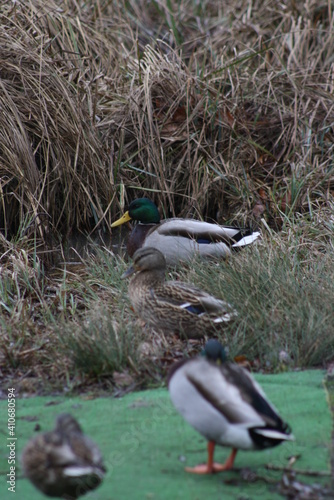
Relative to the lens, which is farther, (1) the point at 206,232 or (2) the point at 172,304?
(1) the point at 206,232

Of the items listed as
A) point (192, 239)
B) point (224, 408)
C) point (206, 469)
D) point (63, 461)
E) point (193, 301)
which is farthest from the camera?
point (192, 239)

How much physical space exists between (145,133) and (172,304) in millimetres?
3500

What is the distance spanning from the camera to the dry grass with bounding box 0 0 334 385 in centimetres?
686

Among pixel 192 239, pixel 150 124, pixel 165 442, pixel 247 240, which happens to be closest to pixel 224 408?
pixel 165 442

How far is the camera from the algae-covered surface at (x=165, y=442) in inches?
111

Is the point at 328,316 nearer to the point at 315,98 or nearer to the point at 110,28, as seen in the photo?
the point at 315,98

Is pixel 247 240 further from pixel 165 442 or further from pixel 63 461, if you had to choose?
pixel 63 461

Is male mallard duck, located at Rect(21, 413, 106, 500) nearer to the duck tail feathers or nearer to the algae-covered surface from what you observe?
the algae-covered surface

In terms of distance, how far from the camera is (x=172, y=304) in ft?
15.8

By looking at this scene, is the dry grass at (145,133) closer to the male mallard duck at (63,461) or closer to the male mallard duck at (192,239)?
the male mallard duck at (192,239)

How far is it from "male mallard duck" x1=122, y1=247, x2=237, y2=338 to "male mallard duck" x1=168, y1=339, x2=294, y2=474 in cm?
168

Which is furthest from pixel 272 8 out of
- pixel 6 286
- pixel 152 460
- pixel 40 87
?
pixel 152 460

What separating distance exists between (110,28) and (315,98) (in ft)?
9.12

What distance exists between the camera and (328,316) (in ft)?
14.6
